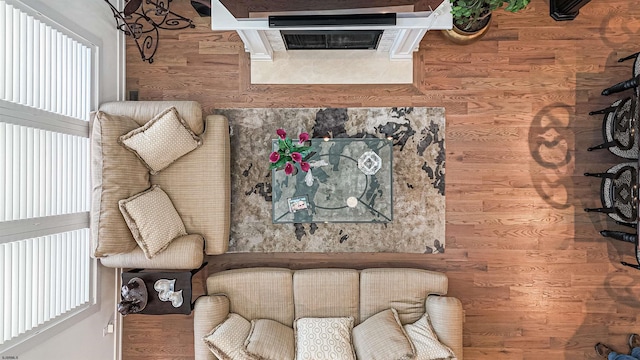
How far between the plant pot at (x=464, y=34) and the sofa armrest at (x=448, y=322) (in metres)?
2.14

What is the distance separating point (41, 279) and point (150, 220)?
0.73 m

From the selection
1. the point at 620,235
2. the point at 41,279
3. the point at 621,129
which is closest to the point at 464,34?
the point at 621,129

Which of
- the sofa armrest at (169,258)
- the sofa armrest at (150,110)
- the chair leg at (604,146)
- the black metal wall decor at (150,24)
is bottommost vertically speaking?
the sofa armrest at (169,258)

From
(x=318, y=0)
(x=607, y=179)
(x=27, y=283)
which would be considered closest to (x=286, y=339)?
(x=27, y=283)

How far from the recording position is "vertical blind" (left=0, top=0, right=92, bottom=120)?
2.13 metres

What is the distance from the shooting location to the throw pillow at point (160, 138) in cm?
267

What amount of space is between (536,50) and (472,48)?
561mm

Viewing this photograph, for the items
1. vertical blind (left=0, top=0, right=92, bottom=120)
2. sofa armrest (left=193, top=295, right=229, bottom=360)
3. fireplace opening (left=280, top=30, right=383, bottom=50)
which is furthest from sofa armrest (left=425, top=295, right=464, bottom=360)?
vertical blind (left=0, top=0, right=92, bottom=120)

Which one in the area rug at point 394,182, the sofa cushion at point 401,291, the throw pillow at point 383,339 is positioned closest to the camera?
the throw pillow at point 383,339

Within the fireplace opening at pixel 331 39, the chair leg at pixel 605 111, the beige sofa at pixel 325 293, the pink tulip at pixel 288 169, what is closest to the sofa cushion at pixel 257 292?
the beige sofa at pixel 325 293

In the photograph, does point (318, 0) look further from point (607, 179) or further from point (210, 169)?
point (607, 179)

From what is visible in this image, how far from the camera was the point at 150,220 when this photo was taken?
266 cm

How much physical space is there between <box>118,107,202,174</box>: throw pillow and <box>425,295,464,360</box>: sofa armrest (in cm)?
226

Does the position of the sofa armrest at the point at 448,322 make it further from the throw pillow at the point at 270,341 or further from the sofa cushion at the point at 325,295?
the throw pillow at the point at 270,341
